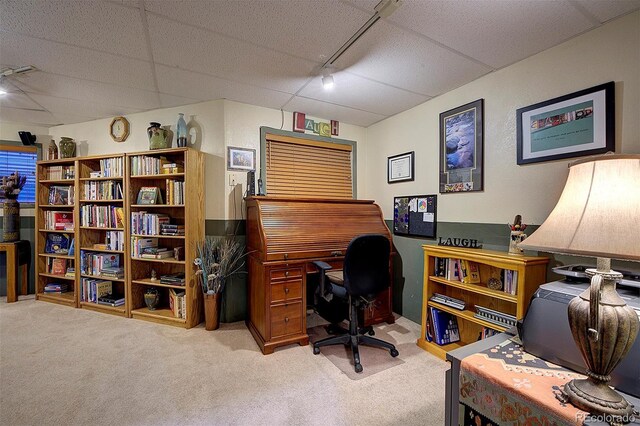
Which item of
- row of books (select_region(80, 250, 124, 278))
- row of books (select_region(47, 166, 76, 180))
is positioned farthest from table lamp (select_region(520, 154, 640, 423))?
row of books (select_region(47, 166, 76, 180))

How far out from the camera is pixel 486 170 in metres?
2.31

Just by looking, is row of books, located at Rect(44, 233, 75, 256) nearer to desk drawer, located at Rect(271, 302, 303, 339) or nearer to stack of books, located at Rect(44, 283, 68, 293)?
stack of books, located at Rect(44, 283, 68, 293)

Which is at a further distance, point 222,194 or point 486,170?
point 222,194

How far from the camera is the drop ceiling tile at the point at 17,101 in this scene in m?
2.76

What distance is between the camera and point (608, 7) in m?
1.52

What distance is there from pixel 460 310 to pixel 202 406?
80.2 inches

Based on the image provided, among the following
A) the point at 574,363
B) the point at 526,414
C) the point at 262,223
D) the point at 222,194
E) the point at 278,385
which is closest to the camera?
the point at 526,414

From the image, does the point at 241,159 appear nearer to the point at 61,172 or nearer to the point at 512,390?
the point at 61,172

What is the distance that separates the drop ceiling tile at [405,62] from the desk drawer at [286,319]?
83.5 inches

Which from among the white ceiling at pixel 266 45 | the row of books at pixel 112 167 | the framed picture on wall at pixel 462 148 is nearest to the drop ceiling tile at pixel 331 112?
the white ceiling at pixel 266 45

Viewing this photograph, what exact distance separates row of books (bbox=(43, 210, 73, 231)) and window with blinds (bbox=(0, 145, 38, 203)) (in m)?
0.54

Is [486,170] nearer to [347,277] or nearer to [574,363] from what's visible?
[347,277]

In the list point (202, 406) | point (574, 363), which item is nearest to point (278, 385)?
point (202, 406)

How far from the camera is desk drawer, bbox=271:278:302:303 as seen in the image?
7.71ft
